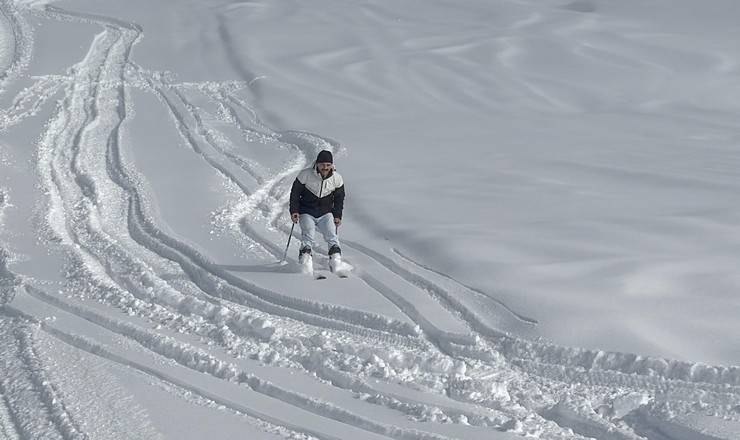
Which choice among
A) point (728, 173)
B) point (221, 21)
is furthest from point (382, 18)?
point (728, 173)

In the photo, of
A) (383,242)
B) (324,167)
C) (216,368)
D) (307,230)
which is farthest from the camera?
(383,242)

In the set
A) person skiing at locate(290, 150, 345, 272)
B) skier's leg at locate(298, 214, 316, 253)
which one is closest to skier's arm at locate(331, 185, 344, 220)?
person skiing at locate(290, 150, 345, 272)

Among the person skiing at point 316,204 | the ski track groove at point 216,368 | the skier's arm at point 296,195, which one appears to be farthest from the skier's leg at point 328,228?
the ski track groove at point 216,368

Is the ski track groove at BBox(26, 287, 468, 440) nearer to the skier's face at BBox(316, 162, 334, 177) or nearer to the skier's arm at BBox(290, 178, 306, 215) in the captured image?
the skier's arm at BBox(290, 178, 306, 215)

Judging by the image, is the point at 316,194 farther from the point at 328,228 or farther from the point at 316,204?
the point at 328,228

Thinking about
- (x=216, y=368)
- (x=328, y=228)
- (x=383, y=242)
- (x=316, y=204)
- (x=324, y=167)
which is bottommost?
(x=216, y=368)

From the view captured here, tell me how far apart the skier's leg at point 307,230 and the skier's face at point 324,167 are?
439 millimetres

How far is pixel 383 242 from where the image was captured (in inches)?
380

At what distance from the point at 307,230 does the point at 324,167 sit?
Answer: 2.04ft

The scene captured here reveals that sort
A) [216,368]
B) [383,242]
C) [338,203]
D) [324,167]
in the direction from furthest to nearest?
[383,242]
[338,203]
[324,167]
[216,368]

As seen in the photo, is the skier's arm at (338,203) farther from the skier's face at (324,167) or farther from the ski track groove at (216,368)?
the ski track groove at (216,368)

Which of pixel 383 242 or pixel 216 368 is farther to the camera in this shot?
pixel 383 242

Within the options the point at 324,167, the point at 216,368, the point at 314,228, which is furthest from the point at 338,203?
the point at 216,368

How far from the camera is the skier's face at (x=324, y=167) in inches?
348
